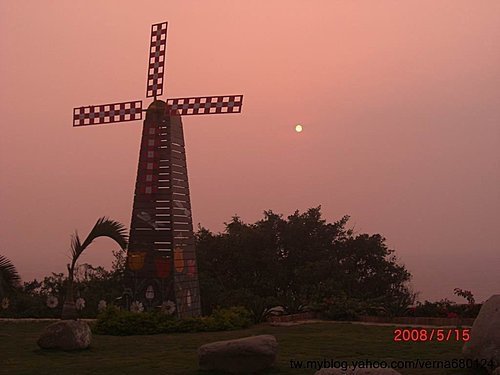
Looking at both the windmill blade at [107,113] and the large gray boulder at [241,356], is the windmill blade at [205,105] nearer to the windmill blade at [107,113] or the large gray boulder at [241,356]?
the windmill blade at [107,113]

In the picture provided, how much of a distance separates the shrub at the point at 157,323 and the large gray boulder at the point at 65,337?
360 cm

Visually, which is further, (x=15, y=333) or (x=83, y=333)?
(x=15, y=333)

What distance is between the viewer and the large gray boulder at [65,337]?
40.0 feet

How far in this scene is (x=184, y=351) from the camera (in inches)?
469

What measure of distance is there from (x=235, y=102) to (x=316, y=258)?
996 cm

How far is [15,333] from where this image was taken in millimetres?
15812

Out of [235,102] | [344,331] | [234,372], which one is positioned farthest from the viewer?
[235,102]

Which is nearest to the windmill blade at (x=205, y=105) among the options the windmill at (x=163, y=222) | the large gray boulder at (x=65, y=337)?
the windmill at (x=163, y=222)

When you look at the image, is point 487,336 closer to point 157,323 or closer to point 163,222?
point 157,323

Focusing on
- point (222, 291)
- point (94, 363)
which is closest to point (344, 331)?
point (94, 363)

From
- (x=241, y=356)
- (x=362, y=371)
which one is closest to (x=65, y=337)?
(x=241, y=356)

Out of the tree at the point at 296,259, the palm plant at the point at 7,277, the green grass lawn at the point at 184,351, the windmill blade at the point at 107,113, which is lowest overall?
the green grass lawn at the point at 184,351

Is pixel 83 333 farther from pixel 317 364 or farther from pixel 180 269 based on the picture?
pixel 180 269

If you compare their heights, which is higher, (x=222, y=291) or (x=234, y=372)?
(x=222, y=291)
